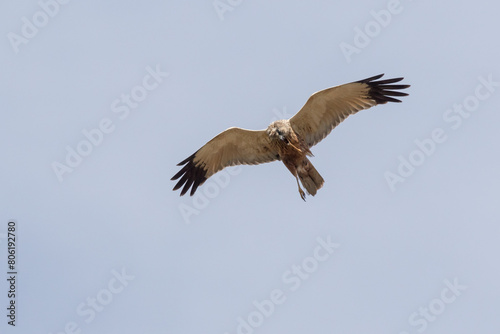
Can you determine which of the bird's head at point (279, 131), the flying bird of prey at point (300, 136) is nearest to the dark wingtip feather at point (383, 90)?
the flying bird of prey at point (300, 136)

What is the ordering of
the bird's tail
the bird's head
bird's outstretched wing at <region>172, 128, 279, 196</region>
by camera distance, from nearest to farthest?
the bird's head
the bird's tail
bird's outstretched wing at <region>172, 128, 279, 196</region>

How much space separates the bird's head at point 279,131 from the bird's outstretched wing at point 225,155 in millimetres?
369

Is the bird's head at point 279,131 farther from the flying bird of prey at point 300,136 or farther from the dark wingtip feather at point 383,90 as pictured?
the dark wingtip feather at point 383,90

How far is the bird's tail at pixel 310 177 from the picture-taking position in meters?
15.4

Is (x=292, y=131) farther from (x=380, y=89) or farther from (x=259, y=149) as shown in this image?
(x=380, y=89)

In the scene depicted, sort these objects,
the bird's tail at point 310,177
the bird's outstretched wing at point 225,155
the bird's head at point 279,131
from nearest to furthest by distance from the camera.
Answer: the bird's head at point 279,131 → the bird's tail at point 310,177 → the bird's outstretched wing at point 225,155

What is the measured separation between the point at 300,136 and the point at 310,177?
104 centimetres

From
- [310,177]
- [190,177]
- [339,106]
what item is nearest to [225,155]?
[190,177]

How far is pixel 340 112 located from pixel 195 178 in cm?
394

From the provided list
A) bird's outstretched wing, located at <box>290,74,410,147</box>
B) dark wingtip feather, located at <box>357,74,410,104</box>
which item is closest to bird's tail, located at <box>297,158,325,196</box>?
bird's outstretched wing, located at <box>290,74,410,147</box>

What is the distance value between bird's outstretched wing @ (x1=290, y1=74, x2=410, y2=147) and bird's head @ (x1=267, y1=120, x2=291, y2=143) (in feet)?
1.68

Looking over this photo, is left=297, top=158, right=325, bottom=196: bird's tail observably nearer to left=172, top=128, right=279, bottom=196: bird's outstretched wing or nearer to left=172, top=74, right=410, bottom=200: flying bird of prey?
left=172, top=74, right=410, bottom=200: flying bird of prey

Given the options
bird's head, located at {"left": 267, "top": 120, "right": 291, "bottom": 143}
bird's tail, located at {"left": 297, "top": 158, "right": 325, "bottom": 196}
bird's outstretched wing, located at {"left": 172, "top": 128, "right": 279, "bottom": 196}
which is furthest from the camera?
bird's outstretched wing, located at {"left": 172, "top": 128, "right": 279, "bottom": 196}

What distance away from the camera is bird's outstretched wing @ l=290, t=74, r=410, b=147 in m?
15.5
